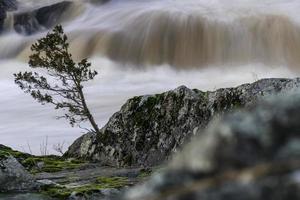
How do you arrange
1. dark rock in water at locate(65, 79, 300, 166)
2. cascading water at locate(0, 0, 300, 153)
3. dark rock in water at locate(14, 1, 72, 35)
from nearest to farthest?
dark rock in water at locate(65, 79, 300, 166) < cascading water at locate(0, 0, 300, 153) < dark rock in water at locate(14, 1, 72, 35)

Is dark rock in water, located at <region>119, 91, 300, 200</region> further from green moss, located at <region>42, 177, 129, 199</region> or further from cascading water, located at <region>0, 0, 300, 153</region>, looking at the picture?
cascading water, located at <region>0, 0, 300, 153</region>

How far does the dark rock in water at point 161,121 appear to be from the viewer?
13.4 meters

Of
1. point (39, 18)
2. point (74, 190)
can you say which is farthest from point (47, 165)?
point (39, 18)

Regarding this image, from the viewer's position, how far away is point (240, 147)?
1917mm

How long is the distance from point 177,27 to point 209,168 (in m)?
48.6

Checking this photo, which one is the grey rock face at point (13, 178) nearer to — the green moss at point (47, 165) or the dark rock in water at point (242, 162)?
the green moss at point (47, 165)

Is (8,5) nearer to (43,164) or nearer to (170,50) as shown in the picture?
(170,50)

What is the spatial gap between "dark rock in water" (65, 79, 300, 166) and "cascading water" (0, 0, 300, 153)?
938 inches

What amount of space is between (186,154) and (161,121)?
12.9 metres

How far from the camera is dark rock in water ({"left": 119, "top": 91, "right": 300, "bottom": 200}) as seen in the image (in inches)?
71.8

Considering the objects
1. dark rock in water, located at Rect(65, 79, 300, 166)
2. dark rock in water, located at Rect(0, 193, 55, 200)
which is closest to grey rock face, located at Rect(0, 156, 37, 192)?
dark rock in water, located at Rect(0, 193, 55, 200)

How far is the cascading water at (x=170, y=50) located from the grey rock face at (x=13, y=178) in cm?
3102

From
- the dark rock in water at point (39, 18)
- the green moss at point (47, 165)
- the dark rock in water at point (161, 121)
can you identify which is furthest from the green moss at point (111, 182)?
the dark rock in water at point (39, 18)

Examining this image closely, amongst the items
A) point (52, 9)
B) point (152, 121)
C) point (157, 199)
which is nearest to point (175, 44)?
point (52, 9)
